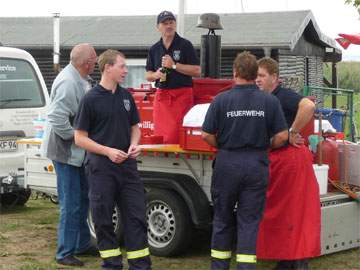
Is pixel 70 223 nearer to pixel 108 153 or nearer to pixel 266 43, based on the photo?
pixel 108 153

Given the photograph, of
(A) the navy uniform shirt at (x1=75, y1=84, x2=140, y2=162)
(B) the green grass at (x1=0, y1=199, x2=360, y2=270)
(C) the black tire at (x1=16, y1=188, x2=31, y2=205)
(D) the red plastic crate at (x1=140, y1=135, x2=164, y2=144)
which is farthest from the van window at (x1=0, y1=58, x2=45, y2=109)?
(A) the navy uniform shirt at (x1=75, y1=84, x2=140, y2=162)

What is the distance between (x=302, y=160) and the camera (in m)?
6.07

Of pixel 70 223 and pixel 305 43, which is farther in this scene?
pixel 305 43

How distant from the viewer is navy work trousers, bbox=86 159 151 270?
5590 millimetres

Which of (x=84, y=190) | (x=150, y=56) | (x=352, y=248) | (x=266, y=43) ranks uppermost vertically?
(x=266, y=43)

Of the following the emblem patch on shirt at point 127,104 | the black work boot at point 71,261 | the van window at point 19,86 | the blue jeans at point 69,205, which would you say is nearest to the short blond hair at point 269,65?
the emblem patch on shirt at point 127,104

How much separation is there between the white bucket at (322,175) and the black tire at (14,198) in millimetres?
4653

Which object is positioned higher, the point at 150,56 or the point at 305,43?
the point at 305,43

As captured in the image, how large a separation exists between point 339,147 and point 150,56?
213cm

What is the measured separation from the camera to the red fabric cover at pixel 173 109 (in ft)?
23.3

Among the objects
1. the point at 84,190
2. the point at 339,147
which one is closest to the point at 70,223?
the point at 84,190

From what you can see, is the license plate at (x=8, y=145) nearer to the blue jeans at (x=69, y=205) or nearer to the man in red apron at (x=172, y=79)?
the blue jeans at (x=69, y=205)

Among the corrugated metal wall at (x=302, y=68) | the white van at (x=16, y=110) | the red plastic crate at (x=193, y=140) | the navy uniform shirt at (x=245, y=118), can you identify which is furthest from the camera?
the corrugated metal wall at (x=302, y=68)

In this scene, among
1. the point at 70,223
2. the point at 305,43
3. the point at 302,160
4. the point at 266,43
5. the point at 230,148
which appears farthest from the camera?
the point at 305,43
